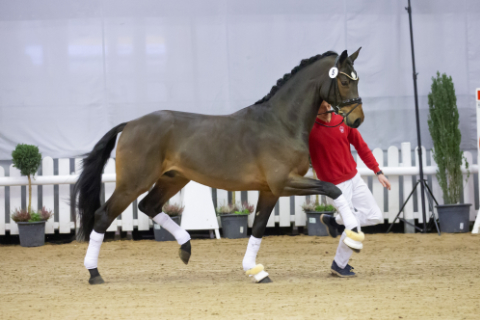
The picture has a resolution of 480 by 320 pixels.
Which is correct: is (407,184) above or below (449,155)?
below

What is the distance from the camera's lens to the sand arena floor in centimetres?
310

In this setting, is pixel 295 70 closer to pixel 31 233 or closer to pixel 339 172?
pixel 339 172

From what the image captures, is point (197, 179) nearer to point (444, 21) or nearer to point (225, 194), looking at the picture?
point (225, 194)

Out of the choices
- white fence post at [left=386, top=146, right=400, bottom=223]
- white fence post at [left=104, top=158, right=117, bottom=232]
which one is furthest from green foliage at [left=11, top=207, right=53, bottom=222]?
white fence post at [left=386, top=146, right=400, bottom=223]

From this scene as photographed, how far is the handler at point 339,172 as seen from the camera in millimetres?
4191

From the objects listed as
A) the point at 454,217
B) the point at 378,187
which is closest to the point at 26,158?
the point at 378,187

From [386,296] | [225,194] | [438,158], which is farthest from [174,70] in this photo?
[386,296]

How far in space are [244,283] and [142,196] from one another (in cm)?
345

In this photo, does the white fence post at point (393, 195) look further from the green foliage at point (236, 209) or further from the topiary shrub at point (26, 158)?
the topiary shrub at point (26, 158)

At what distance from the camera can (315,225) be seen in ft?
22.9

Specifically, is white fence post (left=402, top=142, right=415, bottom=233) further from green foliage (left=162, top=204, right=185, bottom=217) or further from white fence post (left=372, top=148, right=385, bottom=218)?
green foliage (left=162, top=204, right=185, bottom=217)

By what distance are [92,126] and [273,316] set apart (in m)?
4.92

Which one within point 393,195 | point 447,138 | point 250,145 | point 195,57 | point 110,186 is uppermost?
point 195,57

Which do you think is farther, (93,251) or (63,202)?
(63,202)
